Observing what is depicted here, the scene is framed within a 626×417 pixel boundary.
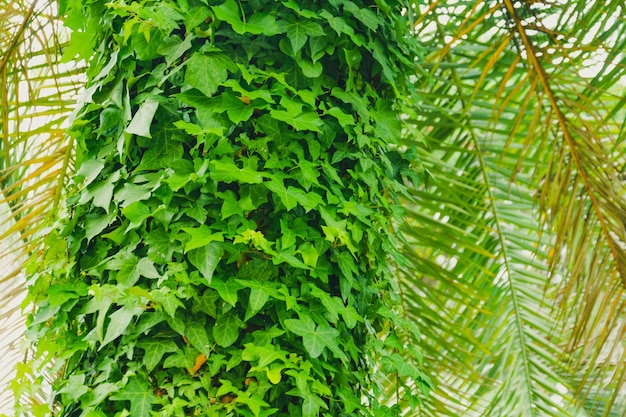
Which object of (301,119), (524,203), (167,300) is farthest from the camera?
(524,203)

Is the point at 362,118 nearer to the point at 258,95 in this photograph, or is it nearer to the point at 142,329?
the point at 258,95

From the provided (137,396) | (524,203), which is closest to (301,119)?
(137,396)

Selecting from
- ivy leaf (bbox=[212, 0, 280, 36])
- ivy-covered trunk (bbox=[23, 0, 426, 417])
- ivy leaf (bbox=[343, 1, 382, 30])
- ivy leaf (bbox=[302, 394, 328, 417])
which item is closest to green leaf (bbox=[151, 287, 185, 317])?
ivy-covered trunk (bbox=[23, 0, 426, 417])

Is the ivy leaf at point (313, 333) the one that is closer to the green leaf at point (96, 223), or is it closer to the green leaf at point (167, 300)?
the green leaf at point (167, 300)

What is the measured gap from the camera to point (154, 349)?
155cm

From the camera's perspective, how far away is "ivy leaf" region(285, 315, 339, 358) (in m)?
1.59

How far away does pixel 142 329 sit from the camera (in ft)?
5.09

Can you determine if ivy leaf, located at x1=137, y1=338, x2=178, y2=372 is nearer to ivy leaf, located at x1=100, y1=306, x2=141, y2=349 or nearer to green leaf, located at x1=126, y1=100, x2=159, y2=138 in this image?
ivy leaf, located at x1=100, y1=306, x2=141, y2=349

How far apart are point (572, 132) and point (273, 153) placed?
2090mm

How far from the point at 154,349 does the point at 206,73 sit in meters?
0.63

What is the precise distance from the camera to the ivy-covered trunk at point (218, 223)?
1565 millimetres

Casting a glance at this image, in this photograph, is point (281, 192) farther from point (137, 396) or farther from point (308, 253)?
point (137, 396)

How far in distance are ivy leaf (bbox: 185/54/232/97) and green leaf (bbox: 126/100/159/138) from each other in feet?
0.34

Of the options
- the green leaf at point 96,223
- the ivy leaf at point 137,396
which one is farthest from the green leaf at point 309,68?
the ivy leaf at point 137,396
